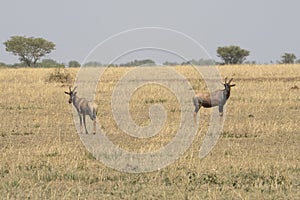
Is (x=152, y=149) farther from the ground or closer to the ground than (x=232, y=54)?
closer to the ground

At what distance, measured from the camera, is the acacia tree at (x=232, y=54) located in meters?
64.0

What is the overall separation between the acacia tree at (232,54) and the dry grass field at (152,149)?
4692cm

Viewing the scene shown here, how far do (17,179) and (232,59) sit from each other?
57.9 meters

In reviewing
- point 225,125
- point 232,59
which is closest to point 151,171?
point 225,125

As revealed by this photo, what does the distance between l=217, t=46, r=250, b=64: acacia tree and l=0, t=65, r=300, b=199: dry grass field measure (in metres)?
46.9

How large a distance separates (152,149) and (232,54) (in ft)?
182

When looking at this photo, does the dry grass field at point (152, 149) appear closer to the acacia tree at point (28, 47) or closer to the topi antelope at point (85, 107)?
the topi antelope at point (85, 107)

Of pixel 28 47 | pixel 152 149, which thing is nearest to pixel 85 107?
pixel 152 149

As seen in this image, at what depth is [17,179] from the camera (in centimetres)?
749

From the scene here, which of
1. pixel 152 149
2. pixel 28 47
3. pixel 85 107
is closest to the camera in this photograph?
pixel 152 149

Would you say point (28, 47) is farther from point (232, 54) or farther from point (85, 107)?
point (85, 107)

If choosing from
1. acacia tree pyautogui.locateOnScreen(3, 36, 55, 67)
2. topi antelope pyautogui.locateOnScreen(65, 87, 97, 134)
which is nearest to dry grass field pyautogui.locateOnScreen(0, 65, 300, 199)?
topi antelope pyautogui.locateOnScreen(65, 87, 97, 134)

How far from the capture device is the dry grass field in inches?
274

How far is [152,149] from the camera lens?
9.89 m
